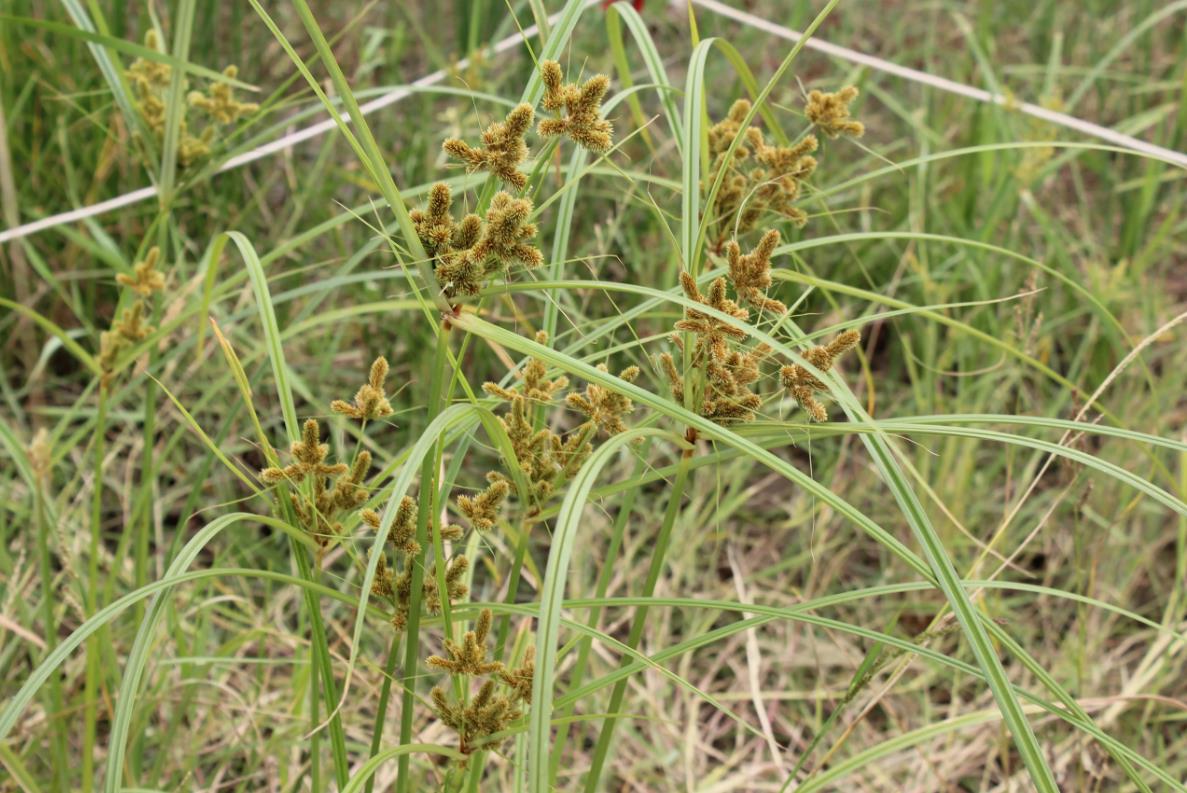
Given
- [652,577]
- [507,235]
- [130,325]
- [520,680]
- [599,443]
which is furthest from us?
[599,443]

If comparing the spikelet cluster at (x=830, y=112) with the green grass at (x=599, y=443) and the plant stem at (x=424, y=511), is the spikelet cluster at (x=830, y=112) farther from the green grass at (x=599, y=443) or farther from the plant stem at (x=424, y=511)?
the plant stem at (x=424, y=511)

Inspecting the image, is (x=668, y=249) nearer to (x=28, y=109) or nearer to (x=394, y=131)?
(x=394, y=131)

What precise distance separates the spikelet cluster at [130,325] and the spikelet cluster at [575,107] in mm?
542

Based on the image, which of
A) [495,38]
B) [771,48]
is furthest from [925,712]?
[771,48]

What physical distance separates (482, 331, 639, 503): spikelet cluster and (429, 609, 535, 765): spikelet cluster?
0.35ft

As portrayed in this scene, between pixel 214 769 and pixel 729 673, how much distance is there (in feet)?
2.53

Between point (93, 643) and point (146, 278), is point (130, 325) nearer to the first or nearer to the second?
point (146, 278)

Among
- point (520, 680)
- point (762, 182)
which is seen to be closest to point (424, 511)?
point (520, 680)

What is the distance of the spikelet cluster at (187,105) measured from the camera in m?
1.25

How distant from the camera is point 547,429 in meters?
0.85

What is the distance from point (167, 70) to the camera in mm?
1354

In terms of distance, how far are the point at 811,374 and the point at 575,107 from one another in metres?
0.24

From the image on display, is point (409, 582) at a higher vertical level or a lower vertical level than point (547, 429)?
lower

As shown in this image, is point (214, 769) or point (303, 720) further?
point (214, 769)
